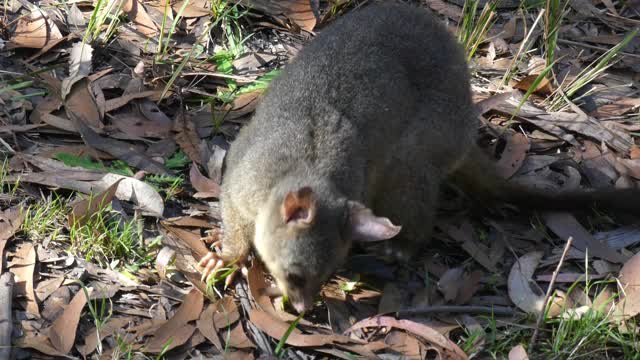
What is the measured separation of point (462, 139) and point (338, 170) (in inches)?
40.4

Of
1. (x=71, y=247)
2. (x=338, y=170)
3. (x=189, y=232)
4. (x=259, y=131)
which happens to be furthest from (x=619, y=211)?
(x=71, y=247)

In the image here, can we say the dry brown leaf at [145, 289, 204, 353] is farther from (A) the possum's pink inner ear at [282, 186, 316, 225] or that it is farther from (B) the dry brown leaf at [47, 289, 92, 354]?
(A) the possum's pink inner ear at [282, 186, 316, 225]

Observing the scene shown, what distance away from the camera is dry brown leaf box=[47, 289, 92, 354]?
166 inches

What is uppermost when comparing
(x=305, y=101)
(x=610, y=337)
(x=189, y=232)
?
(x=305, y=101)

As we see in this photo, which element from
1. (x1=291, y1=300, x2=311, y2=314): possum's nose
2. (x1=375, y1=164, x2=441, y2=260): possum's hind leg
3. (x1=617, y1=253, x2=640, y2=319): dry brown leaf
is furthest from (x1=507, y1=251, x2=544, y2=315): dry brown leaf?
(x1=291, y1=300, x2=311, y2=314): possum's nose

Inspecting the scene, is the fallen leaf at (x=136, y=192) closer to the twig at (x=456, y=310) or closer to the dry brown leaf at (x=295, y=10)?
the twig at (x=456, y=310)

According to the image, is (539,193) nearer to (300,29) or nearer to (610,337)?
(610,337)

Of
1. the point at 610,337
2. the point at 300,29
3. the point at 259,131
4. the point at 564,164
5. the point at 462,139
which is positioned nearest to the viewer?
the point at 610,337

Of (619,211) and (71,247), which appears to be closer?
(71,247)

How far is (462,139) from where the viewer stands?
5.45m

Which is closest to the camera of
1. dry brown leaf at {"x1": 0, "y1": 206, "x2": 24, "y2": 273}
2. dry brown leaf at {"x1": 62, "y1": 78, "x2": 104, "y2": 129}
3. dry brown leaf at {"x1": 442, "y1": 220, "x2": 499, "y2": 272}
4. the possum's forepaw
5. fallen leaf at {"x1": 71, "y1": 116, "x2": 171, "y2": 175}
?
dry brown leaf at {"x1": 0, "y1": 206, "x2": 24, "y2": 273}

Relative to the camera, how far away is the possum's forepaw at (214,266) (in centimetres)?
482

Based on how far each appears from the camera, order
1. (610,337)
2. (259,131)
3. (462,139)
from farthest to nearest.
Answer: (462,139), (259,131), (610,337)

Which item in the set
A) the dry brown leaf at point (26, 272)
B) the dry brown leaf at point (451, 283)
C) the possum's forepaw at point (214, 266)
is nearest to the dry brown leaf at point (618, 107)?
the dry brown leaf at point (451, 283)
